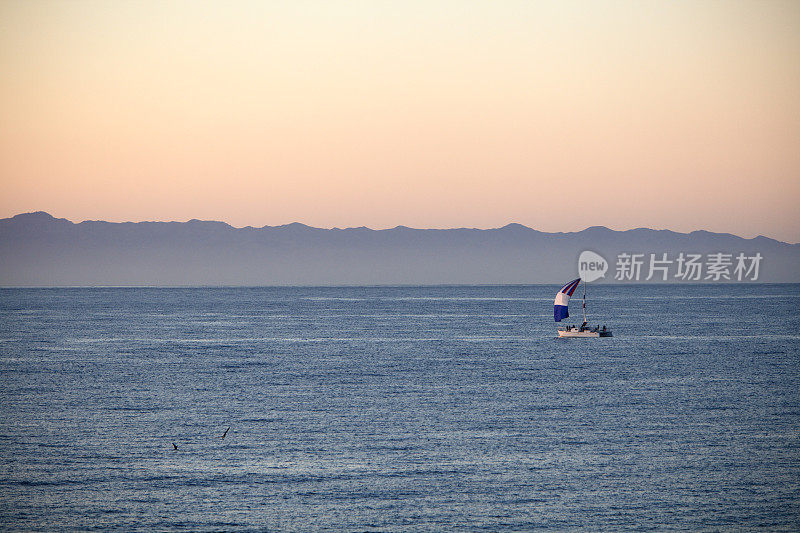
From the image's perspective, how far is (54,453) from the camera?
47625 mm

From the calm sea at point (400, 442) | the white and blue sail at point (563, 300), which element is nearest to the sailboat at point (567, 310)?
the white and blue sail at point (563, 300)

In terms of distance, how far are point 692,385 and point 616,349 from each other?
37.9 meters

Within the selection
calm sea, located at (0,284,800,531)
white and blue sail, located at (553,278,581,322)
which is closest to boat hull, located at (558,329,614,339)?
white and blue sail, located at (553,278,581,322)

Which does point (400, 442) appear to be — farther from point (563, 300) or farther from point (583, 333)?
point (583, 333)

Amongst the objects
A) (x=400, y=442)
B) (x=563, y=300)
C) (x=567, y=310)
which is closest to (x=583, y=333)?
(x=567, y=310)

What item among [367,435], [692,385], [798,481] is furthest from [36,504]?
[692,385]

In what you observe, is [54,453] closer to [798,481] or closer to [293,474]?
[293,474]

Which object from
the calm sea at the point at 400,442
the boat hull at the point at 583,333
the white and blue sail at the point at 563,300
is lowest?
the calm sea at the point at 400,442

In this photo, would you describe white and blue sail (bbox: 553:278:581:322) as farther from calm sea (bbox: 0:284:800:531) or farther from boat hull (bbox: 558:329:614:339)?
calm sea (bbox: 0:284:800:531)

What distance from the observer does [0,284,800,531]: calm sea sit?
37094mm

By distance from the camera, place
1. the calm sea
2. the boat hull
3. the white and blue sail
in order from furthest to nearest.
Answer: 1. the boat hull
2. the white and blue sail
3. the calm sea

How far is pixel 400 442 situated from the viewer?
50438 mm

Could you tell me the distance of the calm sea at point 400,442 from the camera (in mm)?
37094

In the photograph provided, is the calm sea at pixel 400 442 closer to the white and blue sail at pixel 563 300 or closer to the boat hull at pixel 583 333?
the white and blue sail at pixel 563 300
